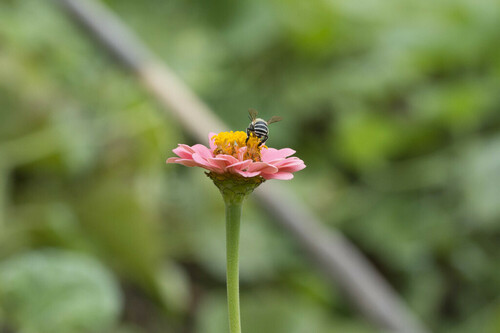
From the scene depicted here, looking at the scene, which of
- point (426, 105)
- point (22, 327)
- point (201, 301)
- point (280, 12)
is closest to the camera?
point (22, 327)

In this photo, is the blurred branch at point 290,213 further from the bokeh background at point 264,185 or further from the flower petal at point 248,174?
the flower petal at point 248,174

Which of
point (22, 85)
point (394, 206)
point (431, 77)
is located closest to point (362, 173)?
point (394, 206)

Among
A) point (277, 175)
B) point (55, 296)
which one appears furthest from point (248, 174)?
point (55, 296)

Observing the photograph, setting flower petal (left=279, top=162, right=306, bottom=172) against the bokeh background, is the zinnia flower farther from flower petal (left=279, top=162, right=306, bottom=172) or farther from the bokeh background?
Result: the bokeh background

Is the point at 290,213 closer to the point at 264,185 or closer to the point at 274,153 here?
the point at 264,185

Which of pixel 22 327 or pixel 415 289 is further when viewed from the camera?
pixel 415 289

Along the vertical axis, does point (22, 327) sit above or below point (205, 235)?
below

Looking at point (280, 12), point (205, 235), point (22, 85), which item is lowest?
point (205, 235)

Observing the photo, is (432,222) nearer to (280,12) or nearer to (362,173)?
(362,173)
